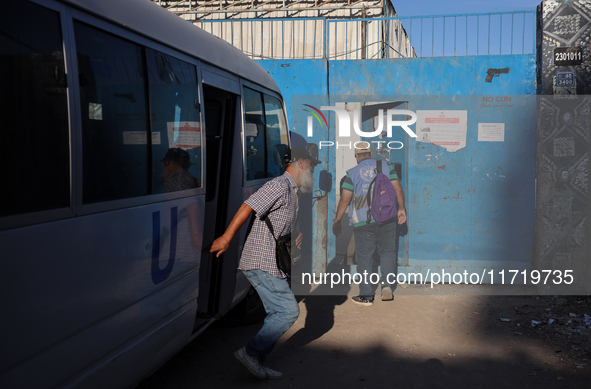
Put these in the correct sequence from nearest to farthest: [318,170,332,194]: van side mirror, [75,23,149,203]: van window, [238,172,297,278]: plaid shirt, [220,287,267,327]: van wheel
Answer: [75,23,149,203]: van window < [238,172,297,278]: plaid shirt < [220,287,267,327]: van wheel < [318,170,332,194]: van side mirror

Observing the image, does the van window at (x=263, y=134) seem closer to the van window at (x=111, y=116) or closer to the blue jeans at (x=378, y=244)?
the blue jeans at (x=378, y=244)

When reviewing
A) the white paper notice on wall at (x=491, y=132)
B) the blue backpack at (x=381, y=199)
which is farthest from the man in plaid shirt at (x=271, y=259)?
the white paper notice on wall at (x=491, y=132)

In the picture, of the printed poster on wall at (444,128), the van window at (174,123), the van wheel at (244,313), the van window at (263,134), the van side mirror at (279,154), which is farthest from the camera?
the printed poster on wall at (444,128)

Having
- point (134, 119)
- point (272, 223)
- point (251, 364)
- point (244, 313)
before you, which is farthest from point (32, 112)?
point (244, 313)

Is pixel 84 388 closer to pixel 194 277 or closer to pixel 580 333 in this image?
pixel 194 277

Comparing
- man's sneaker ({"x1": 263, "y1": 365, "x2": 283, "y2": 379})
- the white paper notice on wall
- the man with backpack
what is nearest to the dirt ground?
man's sneaker ({"x1": 263, "y1": 365, "x2": 283, "y2": 379})

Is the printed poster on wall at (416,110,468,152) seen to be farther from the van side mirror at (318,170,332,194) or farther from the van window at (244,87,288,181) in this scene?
the van window at (244,87,288,181)

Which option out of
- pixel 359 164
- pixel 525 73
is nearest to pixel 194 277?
pixel 359 164

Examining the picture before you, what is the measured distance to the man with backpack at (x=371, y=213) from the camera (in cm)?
680

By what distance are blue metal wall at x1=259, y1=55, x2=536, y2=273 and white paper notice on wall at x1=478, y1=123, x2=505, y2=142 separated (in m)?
0.05

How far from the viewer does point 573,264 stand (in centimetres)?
700

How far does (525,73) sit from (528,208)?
71.1 inches

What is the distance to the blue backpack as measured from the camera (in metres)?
6.80

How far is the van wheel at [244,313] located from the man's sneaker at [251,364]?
1.37 meters
